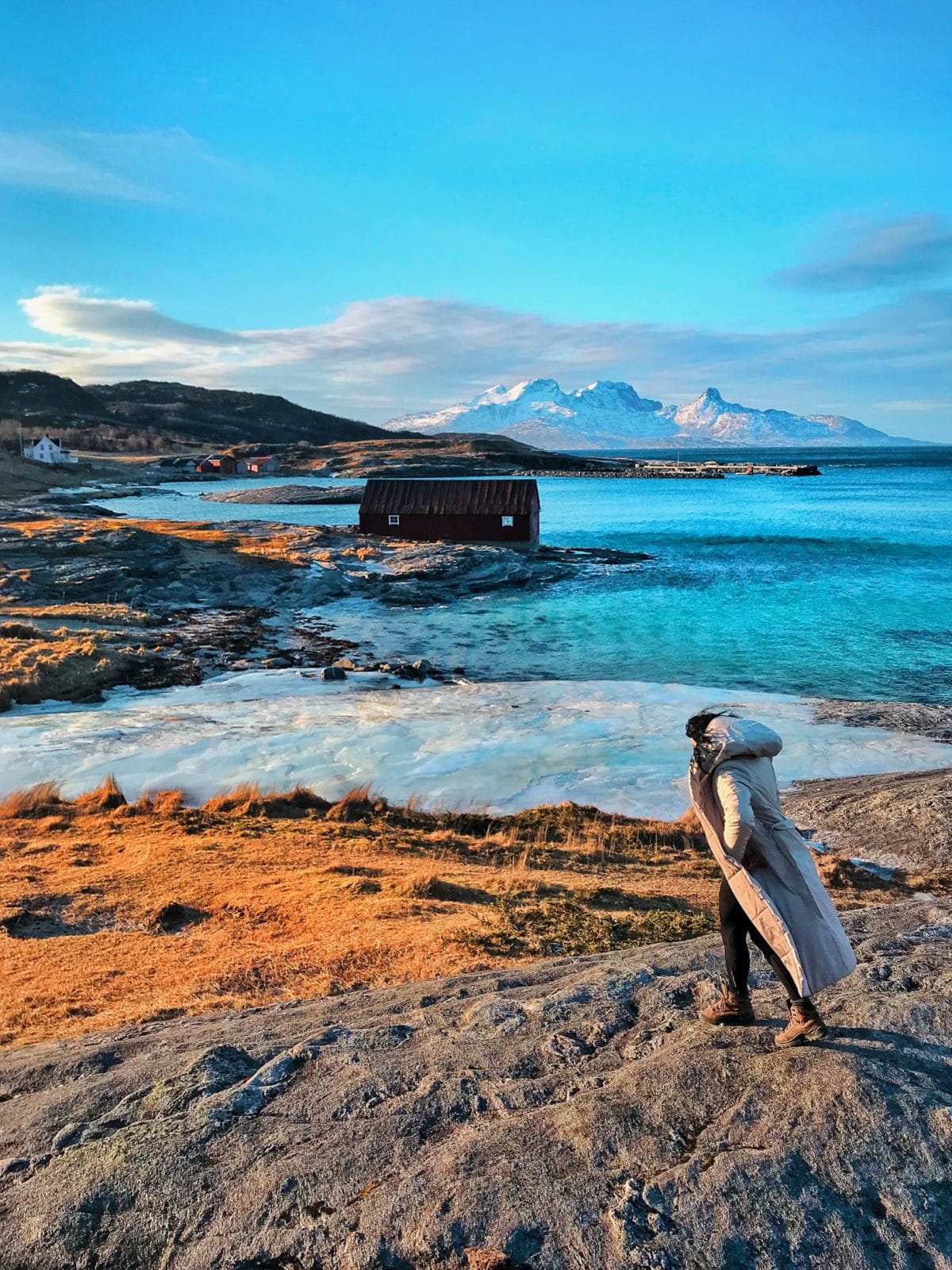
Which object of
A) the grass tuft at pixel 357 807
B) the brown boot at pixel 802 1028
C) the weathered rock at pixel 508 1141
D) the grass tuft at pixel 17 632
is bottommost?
the grass tuft at pixel 357 807

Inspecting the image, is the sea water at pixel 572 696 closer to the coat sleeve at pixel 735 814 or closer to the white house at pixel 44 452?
the coat sleeve at pixel 735 814

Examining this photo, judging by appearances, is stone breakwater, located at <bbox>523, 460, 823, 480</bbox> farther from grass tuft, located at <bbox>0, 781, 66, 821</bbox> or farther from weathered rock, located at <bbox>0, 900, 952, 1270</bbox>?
weathered rock, located at <bbox>0, 900, 952, 1270</bbox>

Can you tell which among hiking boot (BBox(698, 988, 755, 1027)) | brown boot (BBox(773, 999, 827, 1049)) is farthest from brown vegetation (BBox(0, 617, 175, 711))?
brown boot (BBox(773, 999, 827, 1049))

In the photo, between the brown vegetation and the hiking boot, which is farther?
the brown vegetation

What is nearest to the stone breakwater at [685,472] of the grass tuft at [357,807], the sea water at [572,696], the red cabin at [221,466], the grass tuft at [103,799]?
the red cabin at [221,466]

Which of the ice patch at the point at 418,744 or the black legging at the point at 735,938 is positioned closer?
the black legging at the point at 735,938

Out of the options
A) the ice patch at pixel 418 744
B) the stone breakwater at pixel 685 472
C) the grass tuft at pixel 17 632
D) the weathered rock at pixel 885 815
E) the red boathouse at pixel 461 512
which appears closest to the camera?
the weathered rock at pixel 885 815

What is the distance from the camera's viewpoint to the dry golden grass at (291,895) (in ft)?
26.5

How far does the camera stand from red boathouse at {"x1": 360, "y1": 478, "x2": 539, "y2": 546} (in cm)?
5550

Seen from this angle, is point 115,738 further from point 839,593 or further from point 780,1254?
point 839,593

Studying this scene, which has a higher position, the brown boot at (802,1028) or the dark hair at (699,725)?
the dark hair at (699,725)

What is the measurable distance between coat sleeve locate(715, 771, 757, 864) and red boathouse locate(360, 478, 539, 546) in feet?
166

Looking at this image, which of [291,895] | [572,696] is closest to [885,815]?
[291,895]

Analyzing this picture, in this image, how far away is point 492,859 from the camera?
12797 mm
